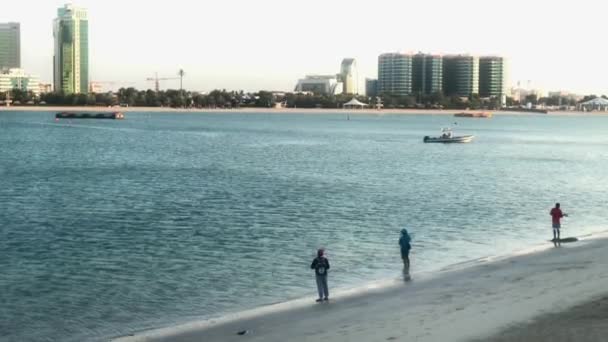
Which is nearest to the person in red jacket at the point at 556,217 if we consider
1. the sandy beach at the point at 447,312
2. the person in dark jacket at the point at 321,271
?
the sandy beach at the point at 447,312

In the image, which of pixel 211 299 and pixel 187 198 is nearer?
pixel 211 299

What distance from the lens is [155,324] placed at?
893 inches

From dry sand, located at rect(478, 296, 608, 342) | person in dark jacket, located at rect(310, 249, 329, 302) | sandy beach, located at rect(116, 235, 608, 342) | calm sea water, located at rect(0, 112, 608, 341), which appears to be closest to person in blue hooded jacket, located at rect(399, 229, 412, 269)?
sandy beach, located at rect(116, 235, 608, 342)

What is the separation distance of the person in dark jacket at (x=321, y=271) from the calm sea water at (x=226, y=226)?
5.51 feet

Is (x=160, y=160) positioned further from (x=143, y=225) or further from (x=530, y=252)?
(x=530, y=252)

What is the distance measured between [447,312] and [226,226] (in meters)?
Answer: 20.7

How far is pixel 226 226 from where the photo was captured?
40.9 metres

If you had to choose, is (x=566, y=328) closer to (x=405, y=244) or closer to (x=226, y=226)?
(x=405, y=244)

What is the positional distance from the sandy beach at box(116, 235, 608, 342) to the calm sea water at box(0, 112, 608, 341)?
6.00 feet

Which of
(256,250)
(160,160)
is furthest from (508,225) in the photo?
(160,160)

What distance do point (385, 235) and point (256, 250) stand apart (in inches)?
269

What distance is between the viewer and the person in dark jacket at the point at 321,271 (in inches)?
926

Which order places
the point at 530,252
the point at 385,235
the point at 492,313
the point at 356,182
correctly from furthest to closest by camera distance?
the point at 356,182 < the point at 385,235 < the point at 530,252 < the point at 492,313

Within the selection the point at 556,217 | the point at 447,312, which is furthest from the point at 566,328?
the point at 556,217
